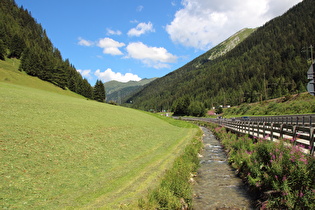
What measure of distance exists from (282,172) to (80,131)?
17.5 m

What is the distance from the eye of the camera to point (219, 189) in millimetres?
12891

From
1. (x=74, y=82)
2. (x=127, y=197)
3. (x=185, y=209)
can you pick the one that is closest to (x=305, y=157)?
(x=185, y=209)

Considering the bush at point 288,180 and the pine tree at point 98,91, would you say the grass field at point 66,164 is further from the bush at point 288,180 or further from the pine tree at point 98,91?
the pine tree at point 98,91

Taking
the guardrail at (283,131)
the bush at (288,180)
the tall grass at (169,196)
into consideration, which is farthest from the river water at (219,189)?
the guardrail at (283,131)

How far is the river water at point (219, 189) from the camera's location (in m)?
10.6

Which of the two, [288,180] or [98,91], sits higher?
[98,91]

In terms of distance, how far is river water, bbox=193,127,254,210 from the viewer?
34.8 ft

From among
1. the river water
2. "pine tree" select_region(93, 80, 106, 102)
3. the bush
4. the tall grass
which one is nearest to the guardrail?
the bush

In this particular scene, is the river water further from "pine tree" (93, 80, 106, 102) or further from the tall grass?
"pine tree" (93, 80, 106, 102)

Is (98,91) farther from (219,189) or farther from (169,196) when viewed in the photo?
(169,196)

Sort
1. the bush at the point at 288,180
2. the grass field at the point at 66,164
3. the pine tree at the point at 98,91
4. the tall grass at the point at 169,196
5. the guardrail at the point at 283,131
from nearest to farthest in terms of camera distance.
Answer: the bush at the point at 288,180, the tall grass at the point at 169,196, the grass field at the point at 66,164, the guardrail at the point at 283,131, the pine tree at the point at 98,91

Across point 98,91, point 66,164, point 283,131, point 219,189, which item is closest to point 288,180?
point 219,189

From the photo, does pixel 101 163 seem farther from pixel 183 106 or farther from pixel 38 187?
pixel 183 106

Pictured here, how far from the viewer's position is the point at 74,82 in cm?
13250
